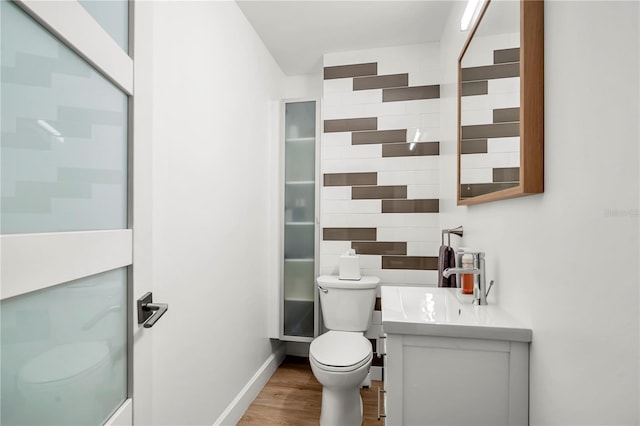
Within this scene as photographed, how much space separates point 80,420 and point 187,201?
0.98 meters

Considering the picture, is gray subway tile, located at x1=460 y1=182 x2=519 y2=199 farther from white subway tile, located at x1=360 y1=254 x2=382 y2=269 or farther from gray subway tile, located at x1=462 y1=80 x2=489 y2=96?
white subway tile, located at x1=360 y1=254 x2=382 y2=269

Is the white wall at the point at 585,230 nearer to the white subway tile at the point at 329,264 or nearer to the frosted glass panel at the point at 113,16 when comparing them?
the frosted glass panel at the point at 113,16

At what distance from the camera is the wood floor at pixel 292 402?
202 cm

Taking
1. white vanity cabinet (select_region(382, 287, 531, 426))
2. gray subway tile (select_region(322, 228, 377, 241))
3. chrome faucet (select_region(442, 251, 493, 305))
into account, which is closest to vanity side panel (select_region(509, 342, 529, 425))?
white vanity cabinet (select_region(382, 287, 531, 426))

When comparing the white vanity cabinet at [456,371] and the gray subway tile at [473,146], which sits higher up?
the gray subway tile at [473,146]

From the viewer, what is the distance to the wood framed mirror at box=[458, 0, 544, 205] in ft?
2.96

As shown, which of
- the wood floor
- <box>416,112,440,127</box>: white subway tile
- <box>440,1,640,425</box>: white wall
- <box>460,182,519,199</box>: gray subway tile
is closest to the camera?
<box>440,1,640,425</box>: white wall

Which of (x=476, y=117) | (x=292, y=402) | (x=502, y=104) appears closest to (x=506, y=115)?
(x=502, y=104)

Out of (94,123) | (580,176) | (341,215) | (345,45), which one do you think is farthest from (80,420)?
(345,45)

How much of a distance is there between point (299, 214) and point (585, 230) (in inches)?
85.0

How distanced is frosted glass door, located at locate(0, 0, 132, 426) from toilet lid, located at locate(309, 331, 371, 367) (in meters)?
1.27

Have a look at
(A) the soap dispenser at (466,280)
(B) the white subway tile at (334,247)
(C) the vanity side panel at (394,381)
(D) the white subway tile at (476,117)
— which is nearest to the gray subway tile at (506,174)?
(D) the white subway tile at (476,117)

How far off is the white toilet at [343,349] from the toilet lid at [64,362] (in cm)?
134

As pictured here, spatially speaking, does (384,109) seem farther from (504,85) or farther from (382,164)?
(504,85)
